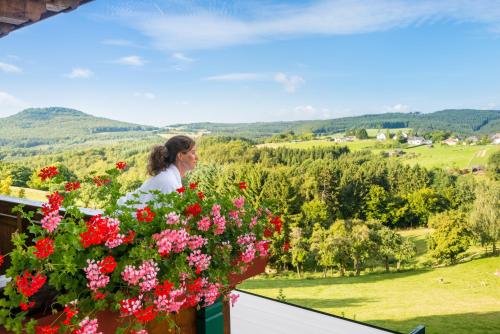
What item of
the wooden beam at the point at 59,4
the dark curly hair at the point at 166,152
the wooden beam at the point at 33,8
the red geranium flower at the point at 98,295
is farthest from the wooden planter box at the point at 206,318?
the wooden beam at the point at 33,8

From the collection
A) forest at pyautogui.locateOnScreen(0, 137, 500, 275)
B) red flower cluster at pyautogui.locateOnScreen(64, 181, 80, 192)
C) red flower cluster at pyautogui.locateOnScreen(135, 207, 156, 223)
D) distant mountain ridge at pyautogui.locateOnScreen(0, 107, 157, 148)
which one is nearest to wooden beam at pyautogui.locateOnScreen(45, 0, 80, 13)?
red flower cluster at pyautogui.locateOnScreen(64, 181, 80, 192)

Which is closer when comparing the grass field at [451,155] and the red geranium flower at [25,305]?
the red geranium flower at [25,305]

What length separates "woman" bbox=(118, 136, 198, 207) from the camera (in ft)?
6.76

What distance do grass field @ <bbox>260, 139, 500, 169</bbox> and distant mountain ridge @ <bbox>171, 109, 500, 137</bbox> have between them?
234 millimetres

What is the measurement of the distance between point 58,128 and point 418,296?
7.60m

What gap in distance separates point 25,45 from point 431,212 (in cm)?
1071

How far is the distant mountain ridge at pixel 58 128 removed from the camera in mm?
8844

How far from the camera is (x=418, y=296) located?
5.48 m

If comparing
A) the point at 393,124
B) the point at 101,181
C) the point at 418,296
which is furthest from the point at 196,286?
the point at 418,296

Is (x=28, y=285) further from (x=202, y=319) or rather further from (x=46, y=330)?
(x=202, y=319)

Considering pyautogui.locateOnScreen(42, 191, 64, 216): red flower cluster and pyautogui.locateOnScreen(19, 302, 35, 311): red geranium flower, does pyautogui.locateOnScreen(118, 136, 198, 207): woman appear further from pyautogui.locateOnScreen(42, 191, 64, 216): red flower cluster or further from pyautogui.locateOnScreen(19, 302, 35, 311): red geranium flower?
pyautogui.locateOnScreen(19, 302, 35, 311): red geranium flower

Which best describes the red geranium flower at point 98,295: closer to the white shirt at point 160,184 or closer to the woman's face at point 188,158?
the white shirt at point 160,184

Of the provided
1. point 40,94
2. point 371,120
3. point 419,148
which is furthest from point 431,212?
point 40,94

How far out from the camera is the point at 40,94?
11.4 m
